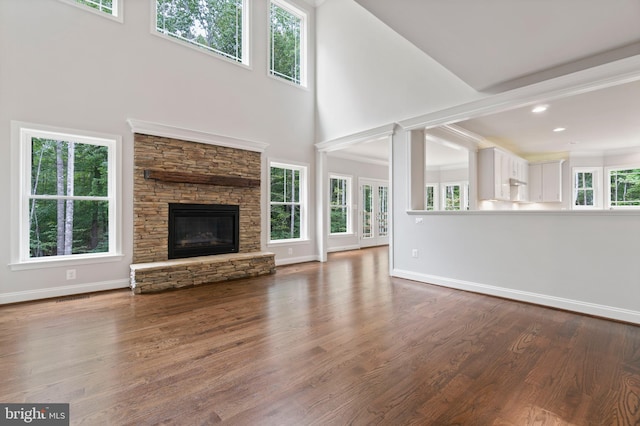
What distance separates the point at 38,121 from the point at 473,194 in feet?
23.6

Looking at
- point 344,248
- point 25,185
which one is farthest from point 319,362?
point 344,248

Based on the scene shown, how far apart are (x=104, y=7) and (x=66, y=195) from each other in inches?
105

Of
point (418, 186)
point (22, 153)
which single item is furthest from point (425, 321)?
point (22, 153)

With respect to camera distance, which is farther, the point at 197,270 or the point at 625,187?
the point at 625,187

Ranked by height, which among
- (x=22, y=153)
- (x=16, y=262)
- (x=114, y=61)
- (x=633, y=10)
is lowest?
(x=16, y=262)

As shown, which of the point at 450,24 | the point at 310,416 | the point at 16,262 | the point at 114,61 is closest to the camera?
the point at 310,416

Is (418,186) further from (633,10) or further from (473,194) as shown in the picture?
(633,10)

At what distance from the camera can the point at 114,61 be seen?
4.01m

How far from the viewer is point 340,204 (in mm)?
8125

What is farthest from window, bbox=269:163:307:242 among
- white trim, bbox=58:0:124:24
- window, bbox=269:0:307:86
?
white trim, bbox=58:0:124:24

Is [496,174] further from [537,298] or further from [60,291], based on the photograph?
[60,291]

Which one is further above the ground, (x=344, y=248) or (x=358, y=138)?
(x=358, y=138)

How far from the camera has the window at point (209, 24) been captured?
459 cm

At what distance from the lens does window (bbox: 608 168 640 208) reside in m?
7.01
